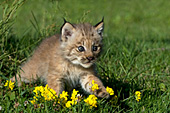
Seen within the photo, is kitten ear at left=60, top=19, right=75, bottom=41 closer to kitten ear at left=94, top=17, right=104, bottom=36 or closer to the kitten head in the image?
the kitten head

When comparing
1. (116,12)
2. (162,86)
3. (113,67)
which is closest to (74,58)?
(113,67)

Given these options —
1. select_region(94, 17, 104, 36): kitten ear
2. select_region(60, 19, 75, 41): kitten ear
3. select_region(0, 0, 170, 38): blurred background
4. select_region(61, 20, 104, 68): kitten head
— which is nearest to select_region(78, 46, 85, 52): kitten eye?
select_region(61, 20, 104, 68): kitten head

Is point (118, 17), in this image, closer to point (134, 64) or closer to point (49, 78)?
point (134, 64)

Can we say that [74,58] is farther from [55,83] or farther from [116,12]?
[116,12]

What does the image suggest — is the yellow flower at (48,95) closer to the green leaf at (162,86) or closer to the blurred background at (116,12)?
the green leaf at (162,86)

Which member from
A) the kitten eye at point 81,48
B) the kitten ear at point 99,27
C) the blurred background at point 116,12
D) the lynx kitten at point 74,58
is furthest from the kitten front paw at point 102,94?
the blurred background at point 116,12

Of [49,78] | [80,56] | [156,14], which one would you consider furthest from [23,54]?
[156,14]

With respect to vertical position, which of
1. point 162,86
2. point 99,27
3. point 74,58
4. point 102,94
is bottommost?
point 162,86
